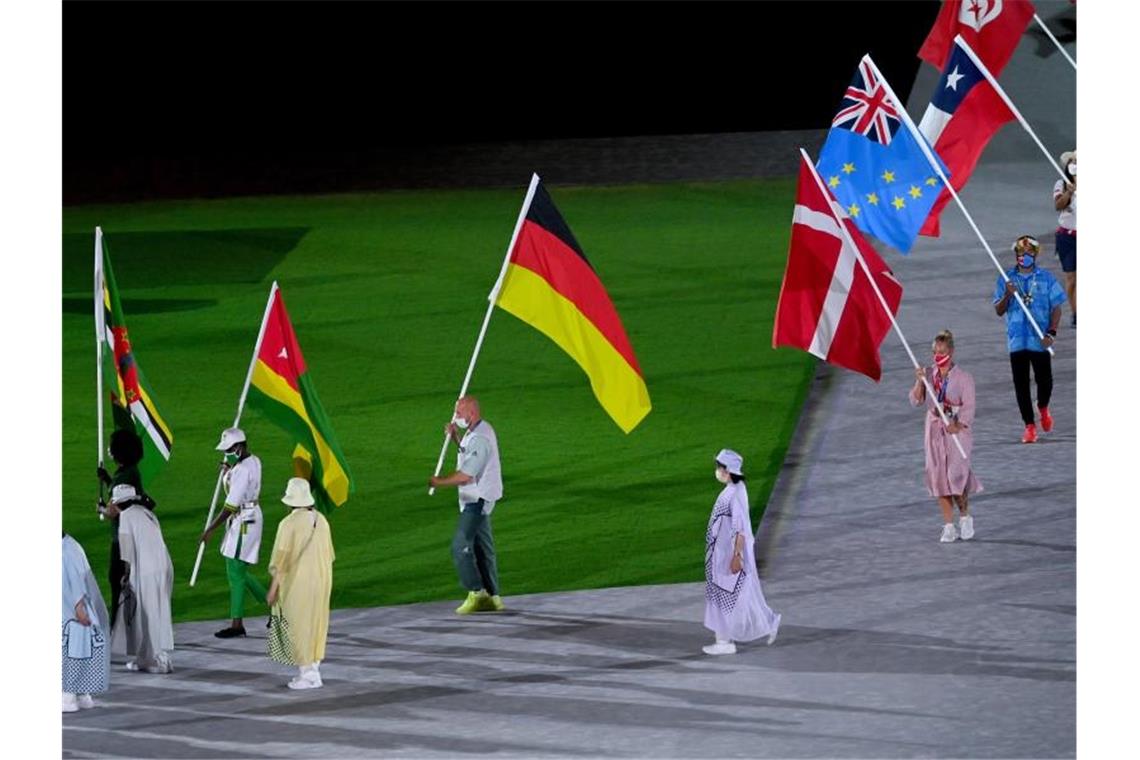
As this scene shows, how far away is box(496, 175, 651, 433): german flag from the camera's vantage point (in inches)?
664

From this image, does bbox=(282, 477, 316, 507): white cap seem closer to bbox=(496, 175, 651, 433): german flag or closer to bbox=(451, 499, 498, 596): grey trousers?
bbox=(451, 499, 498, 596): grey trousers

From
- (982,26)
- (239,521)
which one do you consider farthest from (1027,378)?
(239,521)

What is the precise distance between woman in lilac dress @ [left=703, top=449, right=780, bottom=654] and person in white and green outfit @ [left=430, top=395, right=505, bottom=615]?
1.86 meters

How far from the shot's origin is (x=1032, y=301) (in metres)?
20.4

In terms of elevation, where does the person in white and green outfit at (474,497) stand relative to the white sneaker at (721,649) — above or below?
above

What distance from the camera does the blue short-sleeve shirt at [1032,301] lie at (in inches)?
800

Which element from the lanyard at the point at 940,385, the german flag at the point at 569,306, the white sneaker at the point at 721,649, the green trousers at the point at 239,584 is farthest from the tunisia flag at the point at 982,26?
the green trousers at the point at 239,584

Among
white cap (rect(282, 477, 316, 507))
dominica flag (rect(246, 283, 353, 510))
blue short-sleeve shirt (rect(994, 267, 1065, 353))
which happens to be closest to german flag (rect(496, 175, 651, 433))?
dominica flag (rect(246, 283, 353, 510))

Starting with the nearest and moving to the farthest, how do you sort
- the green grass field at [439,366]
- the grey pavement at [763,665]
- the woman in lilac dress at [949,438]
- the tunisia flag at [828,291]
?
the grey pavement at [763,665] < the tunisia flag at [828,291] < the woman in lilac dress at [949,438] < the green grass field at [439,366]

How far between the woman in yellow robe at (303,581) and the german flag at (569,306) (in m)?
2.36

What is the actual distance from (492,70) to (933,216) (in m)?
20.8

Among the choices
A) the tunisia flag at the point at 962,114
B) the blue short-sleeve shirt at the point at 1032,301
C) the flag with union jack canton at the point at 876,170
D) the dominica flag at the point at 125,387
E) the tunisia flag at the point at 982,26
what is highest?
the tunisia flag at the point at 982,26

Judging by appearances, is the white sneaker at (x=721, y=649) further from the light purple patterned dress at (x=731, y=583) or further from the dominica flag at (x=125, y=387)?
the dominica flag at (x=125, y=387)

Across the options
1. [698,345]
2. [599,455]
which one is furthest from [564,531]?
[698,345]
